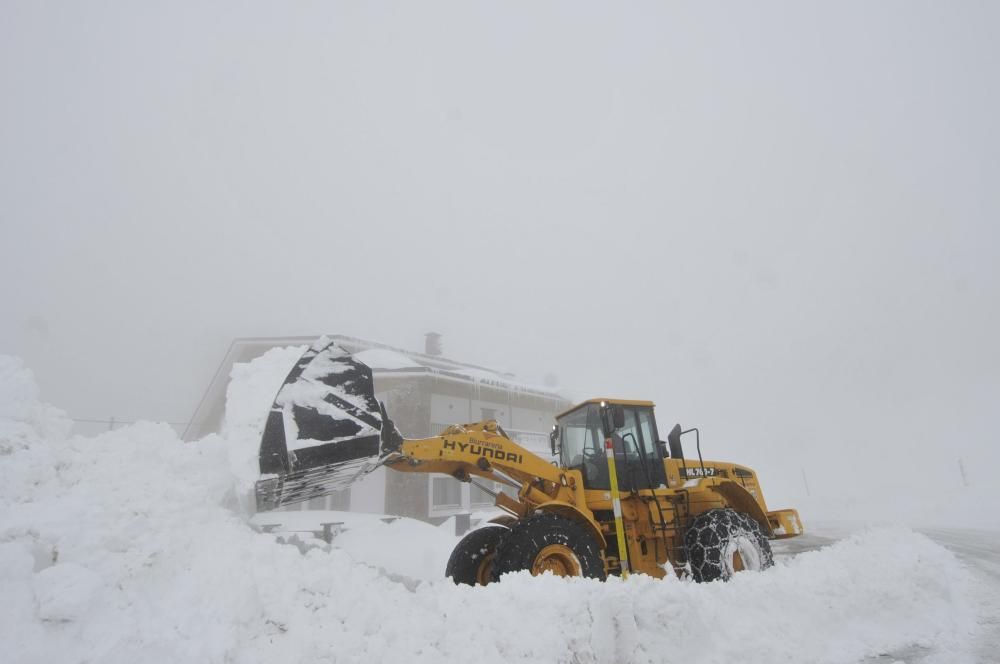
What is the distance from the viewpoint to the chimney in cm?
2841

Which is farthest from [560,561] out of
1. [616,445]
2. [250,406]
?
[250,406]

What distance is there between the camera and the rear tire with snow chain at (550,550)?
5004mm

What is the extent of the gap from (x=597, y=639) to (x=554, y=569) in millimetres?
1412

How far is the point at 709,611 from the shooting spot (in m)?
4.30

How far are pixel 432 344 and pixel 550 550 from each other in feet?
78.2

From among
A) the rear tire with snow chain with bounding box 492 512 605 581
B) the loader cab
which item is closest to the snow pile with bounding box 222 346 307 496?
the rear tire with snow chain with bounding box 492 512 605 581

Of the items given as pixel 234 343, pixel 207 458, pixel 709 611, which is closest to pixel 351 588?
pixel 207 458

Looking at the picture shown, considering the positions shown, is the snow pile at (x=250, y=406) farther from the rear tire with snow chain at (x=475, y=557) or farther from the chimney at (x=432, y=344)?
the chimney at (x=432, y=344)

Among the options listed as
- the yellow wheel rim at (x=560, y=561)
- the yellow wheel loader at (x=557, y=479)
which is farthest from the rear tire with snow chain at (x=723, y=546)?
the yellow wheel rim at (x=560, y=561)

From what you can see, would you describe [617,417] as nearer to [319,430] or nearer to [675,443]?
[675,443]

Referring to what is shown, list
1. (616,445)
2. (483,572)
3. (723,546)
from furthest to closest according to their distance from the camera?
(616,445) → (483,572) → (723,546)

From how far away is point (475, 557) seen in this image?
Result: 6.58m

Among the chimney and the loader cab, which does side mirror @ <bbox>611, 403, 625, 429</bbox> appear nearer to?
the loader cab

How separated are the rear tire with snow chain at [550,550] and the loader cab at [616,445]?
1398 millimetres
